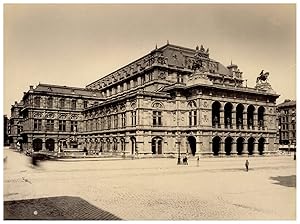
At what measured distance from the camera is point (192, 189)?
18.8 metres

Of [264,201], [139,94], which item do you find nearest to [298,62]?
[264,201]

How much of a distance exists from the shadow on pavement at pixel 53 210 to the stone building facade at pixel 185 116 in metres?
35.3

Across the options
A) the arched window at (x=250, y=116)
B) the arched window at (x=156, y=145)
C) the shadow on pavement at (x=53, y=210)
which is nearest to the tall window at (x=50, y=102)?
the arched window at (x=156, y=145)

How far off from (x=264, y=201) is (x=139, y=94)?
36884mm

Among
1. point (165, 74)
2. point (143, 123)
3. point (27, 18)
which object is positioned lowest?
point (143, 123)

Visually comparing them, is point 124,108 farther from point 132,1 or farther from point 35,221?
point 35,221

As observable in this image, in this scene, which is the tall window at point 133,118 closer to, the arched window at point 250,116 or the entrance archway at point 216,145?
Result: the entrance archway at point 216,145

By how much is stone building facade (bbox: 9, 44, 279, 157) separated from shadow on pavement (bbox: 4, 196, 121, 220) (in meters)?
35.3

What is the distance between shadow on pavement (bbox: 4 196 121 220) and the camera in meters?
12.6

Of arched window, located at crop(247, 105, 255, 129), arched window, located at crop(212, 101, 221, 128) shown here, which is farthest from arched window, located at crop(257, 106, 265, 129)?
arched window, located at crop(212, 101, 221, 128)

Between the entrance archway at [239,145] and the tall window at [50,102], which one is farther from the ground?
the tall window at [50,102]

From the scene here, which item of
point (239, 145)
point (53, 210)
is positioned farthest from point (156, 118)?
point (53, 210)

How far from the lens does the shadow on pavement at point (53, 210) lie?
1264cm

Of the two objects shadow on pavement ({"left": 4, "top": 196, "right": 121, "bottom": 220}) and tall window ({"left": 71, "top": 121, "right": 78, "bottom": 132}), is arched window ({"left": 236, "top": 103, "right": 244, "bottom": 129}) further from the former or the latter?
shadow on pavement ({"left": 4, "top": 196, "right": 121, "bottom": 220})
